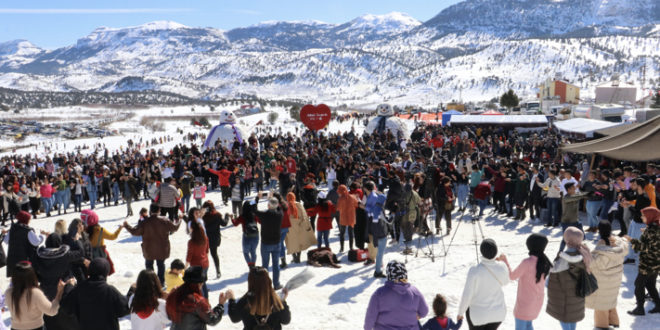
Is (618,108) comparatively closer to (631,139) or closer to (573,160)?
(573,160)

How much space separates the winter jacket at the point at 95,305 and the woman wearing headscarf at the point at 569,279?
12.6 feet

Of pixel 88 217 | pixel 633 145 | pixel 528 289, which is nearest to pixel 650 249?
pixel 528 289

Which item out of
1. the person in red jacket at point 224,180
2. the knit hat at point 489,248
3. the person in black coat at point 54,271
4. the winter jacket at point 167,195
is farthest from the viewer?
the person in red jacket at point 224,180

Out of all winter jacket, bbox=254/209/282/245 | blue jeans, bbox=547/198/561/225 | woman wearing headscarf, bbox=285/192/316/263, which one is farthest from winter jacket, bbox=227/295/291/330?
blue jeans, bbox=547/198/561/225

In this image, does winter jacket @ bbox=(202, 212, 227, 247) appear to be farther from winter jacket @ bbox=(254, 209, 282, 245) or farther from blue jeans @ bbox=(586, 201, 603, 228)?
blue jeans @ bbox=(586, 201, 603, 228)

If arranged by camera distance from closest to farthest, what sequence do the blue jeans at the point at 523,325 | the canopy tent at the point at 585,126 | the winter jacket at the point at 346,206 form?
the blue jeans at the point at 523,325, the winter jacket at the point at 346,206, the canopy tent at the point at 585,126

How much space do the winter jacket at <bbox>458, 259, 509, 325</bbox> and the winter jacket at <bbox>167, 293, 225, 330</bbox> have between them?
2055 millimetres

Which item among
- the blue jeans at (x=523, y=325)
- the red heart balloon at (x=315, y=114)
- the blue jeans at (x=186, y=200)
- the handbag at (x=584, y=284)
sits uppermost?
the red heart balloon at (x=315, y=114)

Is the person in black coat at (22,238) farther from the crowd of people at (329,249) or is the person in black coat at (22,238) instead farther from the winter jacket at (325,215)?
the winter jacket at (325,215)

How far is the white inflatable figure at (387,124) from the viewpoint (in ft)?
92.7

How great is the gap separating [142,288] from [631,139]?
12853 mm

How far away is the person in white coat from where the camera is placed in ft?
14.1

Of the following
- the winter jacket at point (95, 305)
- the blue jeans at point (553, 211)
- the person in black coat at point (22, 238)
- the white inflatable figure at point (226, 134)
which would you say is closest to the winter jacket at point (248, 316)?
the winter jacket at point (95, 305)

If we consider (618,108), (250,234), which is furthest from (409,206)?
(618,108)
